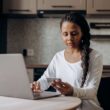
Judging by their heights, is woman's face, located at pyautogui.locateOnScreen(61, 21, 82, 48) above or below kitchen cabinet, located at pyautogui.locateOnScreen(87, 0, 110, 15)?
below

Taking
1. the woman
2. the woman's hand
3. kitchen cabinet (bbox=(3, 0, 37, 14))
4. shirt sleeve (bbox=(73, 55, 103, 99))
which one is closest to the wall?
kitchen cabinet (bbox=(3, 0, 37, 14))

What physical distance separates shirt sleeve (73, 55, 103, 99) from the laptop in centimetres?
28

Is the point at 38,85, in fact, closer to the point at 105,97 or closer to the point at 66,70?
the point at 66,70

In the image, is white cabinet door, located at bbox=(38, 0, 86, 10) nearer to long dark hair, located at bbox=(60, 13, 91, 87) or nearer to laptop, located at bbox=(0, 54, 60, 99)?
long dark hair, located at bbox=(60, 13, 91, 87)

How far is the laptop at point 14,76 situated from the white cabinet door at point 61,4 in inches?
98.4

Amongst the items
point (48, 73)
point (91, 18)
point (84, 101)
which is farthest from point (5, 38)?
point (84, 101)

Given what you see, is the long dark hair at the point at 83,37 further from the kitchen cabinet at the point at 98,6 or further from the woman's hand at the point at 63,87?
the kitchen cabinet at the point at 98,6

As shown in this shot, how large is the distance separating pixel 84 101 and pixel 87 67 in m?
0.21

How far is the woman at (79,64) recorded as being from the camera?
1.81 meters

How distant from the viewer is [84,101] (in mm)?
1798

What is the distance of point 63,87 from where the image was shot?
1.65m

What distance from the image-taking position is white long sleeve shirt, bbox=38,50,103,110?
1763mm

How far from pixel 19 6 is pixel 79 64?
237cm

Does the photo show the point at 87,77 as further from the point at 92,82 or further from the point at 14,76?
the point at 14,76
